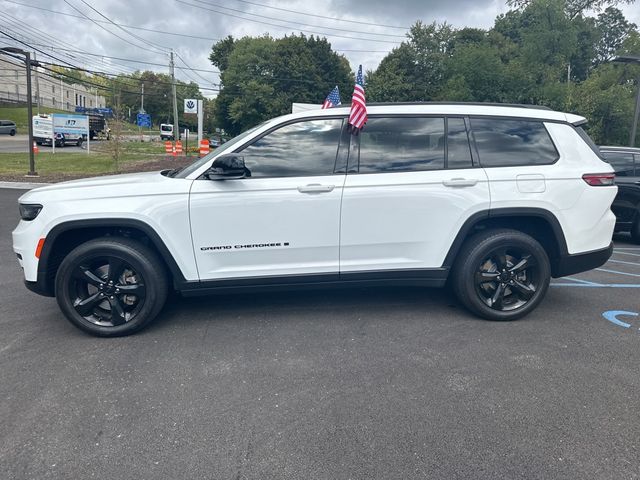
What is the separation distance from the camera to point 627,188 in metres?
7.98

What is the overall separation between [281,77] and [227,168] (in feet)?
168

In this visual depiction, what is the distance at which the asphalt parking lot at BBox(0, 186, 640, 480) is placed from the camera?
232 cm

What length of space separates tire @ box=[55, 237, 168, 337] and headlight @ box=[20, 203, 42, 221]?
1.44ft

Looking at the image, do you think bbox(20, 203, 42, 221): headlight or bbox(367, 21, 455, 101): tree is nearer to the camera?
bbox(20, 203, 42, 221): headlight

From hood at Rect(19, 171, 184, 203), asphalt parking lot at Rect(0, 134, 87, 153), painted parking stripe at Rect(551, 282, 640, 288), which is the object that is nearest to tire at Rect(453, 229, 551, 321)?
painted parking stripe at Rect(551, 282, 640, 288)

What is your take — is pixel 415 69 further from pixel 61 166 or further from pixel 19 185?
pixel 19 185

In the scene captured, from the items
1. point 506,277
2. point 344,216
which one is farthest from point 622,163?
point 344,216

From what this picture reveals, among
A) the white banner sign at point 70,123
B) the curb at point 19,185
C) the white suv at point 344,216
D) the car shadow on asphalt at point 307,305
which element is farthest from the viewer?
the white banner sign at point 70,123

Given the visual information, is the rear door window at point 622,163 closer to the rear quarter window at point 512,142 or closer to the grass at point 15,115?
the rear quarter window at point 512,142

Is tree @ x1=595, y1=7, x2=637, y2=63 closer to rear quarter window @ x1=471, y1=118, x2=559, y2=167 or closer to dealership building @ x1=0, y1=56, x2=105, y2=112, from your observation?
rear quarter window @ x1=471, y1=118, x2=559, y2=167

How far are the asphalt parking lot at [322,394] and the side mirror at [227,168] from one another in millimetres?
1349

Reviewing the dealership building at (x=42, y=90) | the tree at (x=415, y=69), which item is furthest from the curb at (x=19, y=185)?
the dealership building at (x=42, y=90)

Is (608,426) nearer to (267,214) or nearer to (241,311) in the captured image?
(267,214)

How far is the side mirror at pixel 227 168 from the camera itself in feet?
11.6
